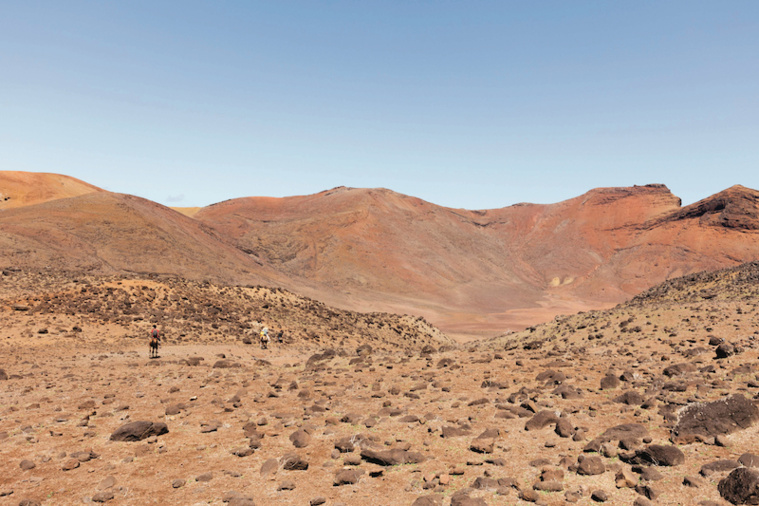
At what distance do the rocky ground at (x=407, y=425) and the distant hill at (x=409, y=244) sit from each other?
1544 inches

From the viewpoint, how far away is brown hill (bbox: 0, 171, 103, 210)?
96.4 m

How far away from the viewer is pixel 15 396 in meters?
13.5

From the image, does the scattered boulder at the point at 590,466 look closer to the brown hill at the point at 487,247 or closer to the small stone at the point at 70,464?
the small stone at the point at 70,464

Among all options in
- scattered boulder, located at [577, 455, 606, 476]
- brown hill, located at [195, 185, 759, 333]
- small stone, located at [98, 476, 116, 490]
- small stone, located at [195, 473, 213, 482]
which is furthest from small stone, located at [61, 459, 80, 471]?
brown hill, located at [195, 185, 759, 333]

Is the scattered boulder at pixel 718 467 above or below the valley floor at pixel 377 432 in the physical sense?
above

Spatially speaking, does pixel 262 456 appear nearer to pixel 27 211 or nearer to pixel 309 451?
pixel 309 451

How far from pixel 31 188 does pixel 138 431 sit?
120 meters

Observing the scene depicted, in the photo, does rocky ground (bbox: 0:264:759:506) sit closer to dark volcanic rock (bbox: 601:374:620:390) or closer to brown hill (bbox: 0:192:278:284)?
dark volcanic rock (bbox: 601:374:620:390)

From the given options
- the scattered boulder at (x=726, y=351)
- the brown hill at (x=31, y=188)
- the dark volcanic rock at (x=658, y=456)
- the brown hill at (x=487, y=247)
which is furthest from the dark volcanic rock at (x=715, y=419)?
the brown hill at (x=31, y=188)

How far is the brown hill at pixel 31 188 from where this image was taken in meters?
96.4

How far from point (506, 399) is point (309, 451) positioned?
4910 millimetres

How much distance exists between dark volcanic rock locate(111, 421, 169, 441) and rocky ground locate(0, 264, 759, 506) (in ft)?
0.09

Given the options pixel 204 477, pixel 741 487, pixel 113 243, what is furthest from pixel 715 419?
pixel 113 243

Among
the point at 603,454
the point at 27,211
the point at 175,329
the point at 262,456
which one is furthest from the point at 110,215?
the point at 603,454
